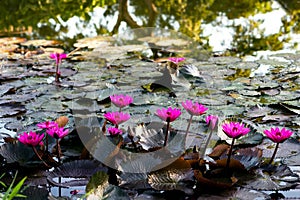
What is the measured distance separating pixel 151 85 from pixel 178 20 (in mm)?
2107

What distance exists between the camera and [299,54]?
9.18 ft

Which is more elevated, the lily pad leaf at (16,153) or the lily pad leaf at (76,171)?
the lily pad leaf at (16,153)

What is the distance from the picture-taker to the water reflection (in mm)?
3414

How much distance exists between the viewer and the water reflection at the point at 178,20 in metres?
3.41

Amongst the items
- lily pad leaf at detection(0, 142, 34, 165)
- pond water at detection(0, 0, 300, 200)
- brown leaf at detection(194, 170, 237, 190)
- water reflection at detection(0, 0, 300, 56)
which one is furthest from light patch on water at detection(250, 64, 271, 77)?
lily pad leaf at detection(0, 142, 34, 165)

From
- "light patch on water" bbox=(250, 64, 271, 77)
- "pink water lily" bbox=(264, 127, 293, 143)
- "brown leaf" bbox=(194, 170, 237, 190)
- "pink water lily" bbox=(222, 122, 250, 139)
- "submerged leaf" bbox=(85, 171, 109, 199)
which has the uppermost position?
"pink water lily" bbox=(222, 122, 250, 139)

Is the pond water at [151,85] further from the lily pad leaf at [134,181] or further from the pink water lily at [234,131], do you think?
the pink water lily at [234,131]

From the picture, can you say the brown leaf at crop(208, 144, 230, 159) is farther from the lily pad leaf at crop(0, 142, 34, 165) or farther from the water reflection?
→ the water reflection

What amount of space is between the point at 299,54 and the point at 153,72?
3.19ft

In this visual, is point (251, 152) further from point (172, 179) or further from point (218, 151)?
point (172, 179)

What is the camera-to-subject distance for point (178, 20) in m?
4.26

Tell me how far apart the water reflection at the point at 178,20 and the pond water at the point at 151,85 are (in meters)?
0.01

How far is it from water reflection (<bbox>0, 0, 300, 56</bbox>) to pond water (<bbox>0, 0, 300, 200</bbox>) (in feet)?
0.05

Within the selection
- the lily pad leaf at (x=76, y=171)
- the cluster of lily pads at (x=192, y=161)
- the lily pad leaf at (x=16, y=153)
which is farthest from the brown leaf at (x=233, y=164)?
the lily pad leaf at (x=16, y=153)
